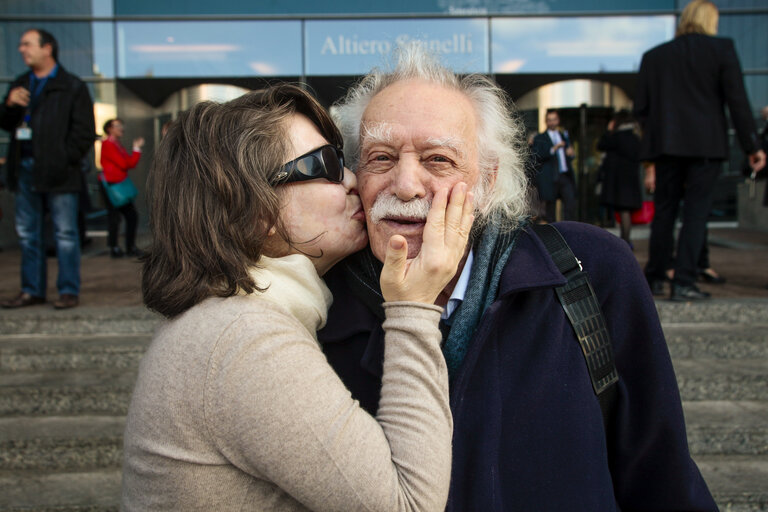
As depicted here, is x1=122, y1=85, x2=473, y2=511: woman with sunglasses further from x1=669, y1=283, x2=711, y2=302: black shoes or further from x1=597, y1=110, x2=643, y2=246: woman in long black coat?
x1=597, y1=110, x2=643, y2=246: woman in long black coat

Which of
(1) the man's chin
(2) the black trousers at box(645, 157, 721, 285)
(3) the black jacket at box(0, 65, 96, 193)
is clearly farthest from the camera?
(3) the black jacket at box(0, 65, 96, 193)

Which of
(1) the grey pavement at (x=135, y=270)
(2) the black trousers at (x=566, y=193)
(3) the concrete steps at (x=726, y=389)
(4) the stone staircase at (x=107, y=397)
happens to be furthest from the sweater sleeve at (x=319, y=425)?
(2) the black trousers at (x=566, y=193)

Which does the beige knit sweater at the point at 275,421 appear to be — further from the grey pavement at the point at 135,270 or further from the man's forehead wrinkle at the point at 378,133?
the grey pavement at the point at 135,270

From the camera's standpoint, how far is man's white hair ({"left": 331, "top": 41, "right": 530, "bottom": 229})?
5.84 feet

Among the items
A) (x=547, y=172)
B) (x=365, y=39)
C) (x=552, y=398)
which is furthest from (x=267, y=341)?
(x=365, y=39)

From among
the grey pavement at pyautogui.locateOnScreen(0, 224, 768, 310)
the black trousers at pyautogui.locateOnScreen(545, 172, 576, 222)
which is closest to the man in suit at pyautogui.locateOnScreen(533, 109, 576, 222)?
the black trousers at pyautogui.locateOnScreen(545, 172, 576, 222)

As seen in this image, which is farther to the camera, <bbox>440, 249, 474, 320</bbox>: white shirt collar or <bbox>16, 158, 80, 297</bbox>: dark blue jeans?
<bbox>16, 158, 80, 297</bbox>: dark blue jeans

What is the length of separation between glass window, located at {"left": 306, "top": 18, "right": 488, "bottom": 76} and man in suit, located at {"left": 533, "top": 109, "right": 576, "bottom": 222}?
2.82m

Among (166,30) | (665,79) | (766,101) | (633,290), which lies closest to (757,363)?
(665,79)

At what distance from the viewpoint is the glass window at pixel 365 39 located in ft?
34.0

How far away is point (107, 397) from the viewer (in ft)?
11.8

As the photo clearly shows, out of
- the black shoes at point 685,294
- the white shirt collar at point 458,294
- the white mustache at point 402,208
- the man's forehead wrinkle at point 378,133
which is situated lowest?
the black shoes at point 685,294

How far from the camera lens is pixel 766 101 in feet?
36.6

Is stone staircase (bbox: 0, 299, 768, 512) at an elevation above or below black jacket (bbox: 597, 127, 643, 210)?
below
